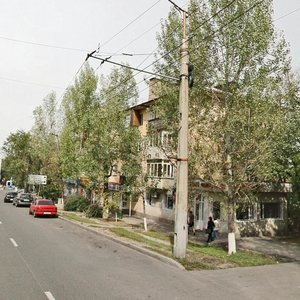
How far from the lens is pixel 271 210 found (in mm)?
28406

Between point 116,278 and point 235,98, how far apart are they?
9641 mm

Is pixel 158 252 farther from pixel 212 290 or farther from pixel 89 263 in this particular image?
pixel 212 290

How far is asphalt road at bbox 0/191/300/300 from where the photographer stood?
9219 millimetres

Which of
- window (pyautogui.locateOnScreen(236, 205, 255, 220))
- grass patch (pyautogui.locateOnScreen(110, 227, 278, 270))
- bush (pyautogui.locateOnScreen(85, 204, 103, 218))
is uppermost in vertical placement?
window (pyautogui.locateOnScreen(236, 205, 255, 220))

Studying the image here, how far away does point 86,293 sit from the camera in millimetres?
9016

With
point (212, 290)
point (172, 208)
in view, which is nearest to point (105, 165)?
point (172, 208)

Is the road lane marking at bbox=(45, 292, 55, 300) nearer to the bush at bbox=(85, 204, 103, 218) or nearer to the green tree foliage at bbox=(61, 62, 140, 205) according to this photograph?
the green tree foliage at bbox=(61, 62, 140, 205)

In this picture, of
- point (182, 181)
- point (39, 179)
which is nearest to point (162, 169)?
point (182, 181)

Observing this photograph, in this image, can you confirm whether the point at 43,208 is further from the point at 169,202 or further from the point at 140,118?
the point at 140,118

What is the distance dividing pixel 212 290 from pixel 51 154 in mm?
43170

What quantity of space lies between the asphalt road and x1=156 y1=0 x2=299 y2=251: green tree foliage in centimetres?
435

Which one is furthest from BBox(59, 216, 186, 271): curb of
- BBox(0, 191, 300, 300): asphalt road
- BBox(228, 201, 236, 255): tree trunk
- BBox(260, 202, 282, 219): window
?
BBox(260, 202, 282, 219): window

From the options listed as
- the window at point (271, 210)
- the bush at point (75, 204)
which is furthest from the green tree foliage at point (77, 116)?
the window at point (271, 210)

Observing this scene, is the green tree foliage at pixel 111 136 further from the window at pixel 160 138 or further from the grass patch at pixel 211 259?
the grass patch at pixel 211 259
